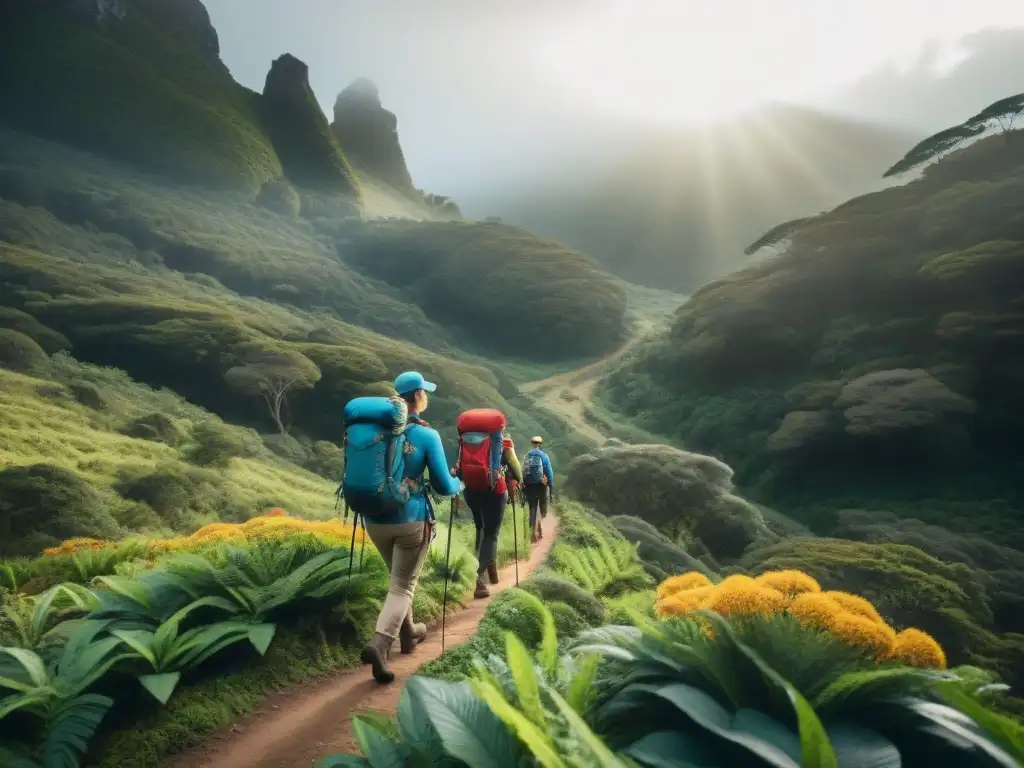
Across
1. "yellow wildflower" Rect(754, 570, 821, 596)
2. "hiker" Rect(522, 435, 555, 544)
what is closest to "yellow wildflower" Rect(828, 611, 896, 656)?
"yellow wildflower" Rect(754, 570, 821, 596)

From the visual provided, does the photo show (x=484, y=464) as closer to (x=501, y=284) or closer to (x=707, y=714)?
(x=707, y=714)

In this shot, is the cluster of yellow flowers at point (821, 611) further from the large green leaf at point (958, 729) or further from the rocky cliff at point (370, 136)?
the rocky cliff at point (370, 136)

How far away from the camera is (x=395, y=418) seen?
3990 mm

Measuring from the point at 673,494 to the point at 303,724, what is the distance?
1703 cm

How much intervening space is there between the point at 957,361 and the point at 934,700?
37762 mm

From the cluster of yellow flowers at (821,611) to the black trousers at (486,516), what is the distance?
9.49 feet

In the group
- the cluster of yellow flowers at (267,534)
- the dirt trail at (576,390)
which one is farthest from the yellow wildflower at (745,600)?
the dirt trail at (576,390)

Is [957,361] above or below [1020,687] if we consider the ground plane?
above

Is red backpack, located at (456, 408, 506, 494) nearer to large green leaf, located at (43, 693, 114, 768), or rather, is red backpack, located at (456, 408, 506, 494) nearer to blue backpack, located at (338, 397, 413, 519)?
blue backpack, located at (338, 397, 413, 519)

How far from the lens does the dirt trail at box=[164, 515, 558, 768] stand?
3.17m

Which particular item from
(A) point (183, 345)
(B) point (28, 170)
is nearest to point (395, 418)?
(A) point (183, 345)

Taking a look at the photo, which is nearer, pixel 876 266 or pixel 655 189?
pixel 876 266

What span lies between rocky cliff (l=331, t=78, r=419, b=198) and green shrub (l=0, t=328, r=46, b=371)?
88355 mm

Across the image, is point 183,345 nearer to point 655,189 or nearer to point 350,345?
point 350,345
